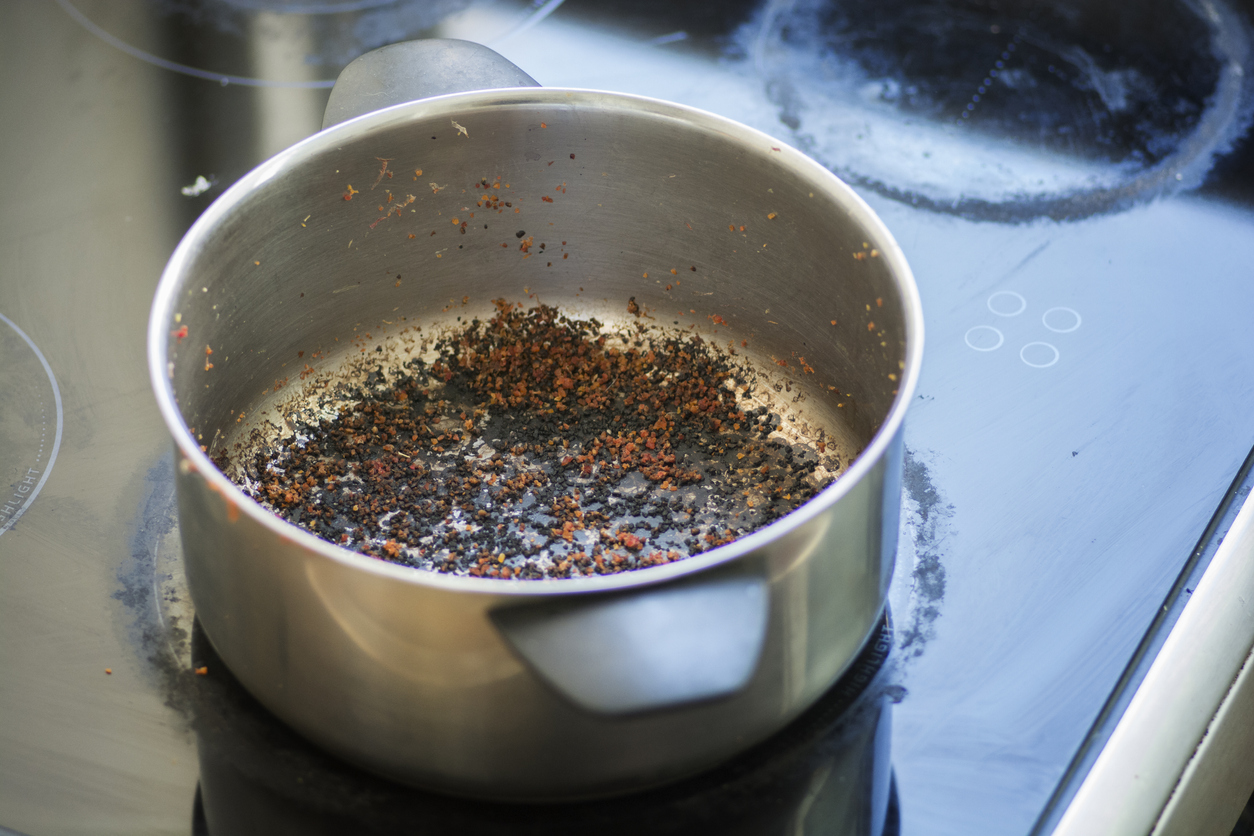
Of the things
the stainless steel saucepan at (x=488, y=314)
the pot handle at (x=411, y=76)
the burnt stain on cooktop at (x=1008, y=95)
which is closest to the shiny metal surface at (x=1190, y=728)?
the stainless steel saucepan at (x=488, y=314)

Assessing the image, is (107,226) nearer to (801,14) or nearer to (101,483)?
(101,483)

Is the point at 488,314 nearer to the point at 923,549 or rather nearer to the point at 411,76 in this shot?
the point at 411,76

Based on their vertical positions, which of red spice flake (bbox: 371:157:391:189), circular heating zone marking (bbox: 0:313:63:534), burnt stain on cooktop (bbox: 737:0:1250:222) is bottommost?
circular heating zone marking (bbox: 0:313:63:534)

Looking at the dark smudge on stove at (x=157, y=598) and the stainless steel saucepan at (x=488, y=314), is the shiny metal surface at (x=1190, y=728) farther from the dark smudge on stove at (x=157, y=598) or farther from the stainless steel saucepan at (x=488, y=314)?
the dark smudge on stove at (x=157, y=598)

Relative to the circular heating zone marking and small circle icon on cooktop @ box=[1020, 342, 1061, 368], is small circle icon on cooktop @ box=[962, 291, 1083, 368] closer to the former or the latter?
small circle icon on cooktop @ box=[1020, 342, 1061, 368]

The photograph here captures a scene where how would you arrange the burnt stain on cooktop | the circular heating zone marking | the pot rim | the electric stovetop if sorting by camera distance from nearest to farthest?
the pot rim, the electric stovetop, the circular heating zone marking, the burnt stain on cooktop

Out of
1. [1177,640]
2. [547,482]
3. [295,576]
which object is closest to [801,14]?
[547,482]

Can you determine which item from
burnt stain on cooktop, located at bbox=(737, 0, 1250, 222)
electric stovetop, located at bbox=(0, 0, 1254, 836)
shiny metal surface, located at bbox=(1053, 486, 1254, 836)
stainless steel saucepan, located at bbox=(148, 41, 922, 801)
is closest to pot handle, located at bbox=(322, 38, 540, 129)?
stainless steel saucepan, located at bbox=(148, 41, 922, 801)
